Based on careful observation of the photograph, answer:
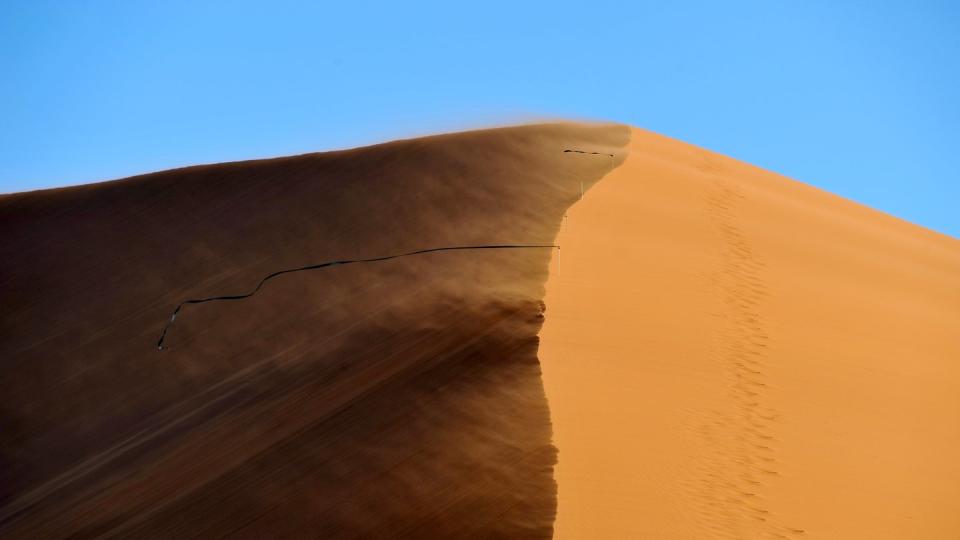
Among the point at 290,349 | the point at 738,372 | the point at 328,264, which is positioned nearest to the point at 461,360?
the point at 290,349

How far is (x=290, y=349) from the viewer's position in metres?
6.43

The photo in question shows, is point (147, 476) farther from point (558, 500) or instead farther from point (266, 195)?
point (266, 195)

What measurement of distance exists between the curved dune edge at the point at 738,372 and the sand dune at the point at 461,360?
0.02 meters

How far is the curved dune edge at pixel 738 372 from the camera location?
5.30 meters

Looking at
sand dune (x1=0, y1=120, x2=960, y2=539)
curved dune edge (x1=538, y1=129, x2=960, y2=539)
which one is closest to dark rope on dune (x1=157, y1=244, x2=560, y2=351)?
sand dune (x1=0, y1=120, x2=960, y2=539)

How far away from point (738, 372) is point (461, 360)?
7.14 ft

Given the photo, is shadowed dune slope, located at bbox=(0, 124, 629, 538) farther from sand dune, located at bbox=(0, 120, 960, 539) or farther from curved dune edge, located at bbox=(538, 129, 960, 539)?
curved dune edge, located at bbox=(538, 129, 960, 539)

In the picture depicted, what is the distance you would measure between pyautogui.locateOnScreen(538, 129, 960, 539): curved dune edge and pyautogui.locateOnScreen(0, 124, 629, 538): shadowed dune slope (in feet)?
1.26

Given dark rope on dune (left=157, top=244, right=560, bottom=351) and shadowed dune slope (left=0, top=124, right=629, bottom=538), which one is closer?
shadowed dune slope (left=0, top=124, right=629, bottom=538)

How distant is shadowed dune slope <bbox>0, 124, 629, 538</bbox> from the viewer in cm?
508

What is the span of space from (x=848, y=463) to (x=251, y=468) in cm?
388

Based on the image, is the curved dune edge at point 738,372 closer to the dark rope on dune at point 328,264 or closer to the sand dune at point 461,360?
the sand dune at point 461,360

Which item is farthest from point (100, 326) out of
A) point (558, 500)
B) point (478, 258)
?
point (558, 500)

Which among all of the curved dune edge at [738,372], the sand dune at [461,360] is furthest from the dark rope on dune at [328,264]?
the curved dune edge at [738,372]
